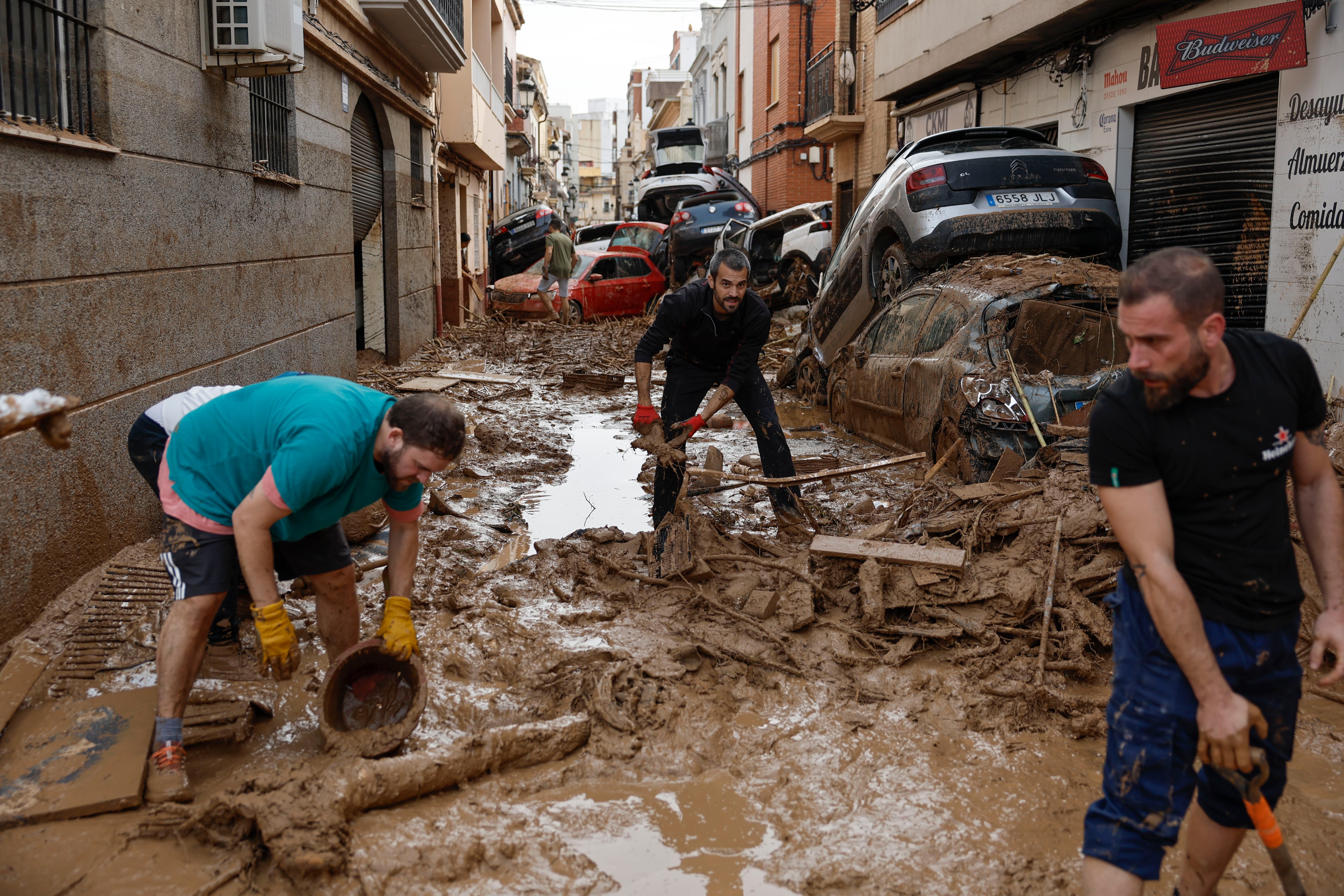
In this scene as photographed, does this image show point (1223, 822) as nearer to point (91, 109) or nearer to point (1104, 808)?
point (1104, 808)

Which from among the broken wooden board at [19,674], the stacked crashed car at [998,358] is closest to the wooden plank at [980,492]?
the stacked crashed car at [998,358]

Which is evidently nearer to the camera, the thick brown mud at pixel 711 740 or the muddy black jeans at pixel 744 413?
the thick brown mud at pixel 711 740

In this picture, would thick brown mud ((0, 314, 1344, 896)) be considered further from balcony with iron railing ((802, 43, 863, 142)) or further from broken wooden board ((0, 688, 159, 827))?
balcony with iron railing ((802, 43, 863, 142))

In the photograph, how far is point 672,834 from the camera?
2922 millimetres

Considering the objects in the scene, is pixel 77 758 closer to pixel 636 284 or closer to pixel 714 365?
pixel 714 365

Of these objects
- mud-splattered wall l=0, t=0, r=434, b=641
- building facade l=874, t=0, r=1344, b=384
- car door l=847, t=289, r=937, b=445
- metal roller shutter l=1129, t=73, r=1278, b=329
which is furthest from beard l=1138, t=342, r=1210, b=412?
metal roller shutter l=1129, t=73, r=1278, b=329

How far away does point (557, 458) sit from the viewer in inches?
332

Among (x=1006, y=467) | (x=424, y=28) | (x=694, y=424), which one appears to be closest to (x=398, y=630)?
(x=694, y=424)

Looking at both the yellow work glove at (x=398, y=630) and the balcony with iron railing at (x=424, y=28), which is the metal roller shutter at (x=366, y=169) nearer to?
the balcony with iron railing at (x=424, y=28)

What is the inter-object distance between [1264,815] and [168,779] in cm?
288

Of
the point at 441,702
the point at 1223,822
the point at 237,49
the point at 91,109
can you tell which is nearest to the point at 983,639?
the point at 1223,822

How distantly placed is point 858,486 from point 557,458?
8.62 ft

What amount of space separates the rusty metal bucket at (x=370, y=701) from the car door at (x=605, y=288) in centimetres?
1578

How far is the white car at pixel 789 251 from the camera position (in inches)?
591
